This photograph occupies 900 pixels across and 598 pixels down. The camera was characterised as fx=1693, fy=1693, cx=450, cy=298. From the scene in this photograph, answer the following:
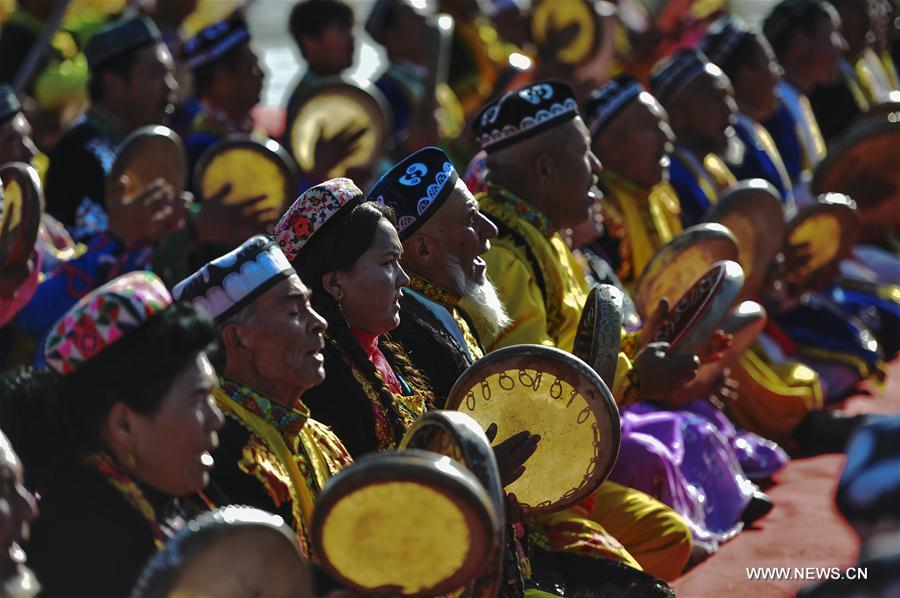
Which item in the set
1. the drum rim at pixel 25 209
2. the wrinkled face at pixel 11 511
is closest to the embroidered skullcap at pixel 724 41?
the drum rim at pixel 25 209

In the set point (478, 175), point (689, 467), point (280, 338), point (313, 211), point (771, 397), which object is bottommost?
point (771, 397)

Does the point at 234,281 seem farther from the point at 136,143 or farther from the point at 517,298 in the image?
the point at 136,143

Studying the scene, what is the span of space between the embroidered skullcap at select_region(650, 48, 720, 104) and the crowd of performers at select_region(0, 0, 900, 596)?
0.02 m

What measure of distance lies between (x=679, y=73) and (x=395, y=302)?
4457mm

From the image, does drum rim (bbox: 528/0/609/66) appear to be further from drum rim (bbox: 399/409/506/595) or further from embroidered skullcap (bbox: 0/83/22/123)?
drum rim (bbox: 399/409/506/595)

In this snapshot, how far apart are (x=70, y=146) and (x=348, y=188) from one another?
9.71 feet

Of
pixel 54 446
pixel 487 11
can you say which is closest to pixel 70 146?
pixel 54 446

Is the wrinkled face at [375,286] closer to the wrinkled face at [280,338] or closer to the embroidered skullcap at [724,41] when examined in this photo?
the wrinkled face at [280,338]

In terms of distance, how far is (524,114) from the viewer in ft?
20.7

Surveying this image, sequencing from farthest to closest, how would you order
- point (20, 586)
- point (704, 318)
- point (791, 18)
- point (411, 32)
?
point (791, 18) < point (411, 32) < point (704, 318) < point (20, 586)

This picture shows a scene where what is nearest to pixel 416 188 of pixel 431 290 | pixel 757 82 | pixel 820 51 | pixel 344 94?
pixel 431 290

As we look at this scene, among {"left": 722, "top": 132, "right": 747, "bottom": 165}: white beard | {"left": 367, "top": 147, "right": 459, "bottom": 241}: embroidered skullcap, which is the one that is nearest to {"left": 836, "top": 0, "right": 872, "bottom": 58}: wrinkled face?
{"left": 722, "top": 132, "right": 747, "bottom": 165}: white beard

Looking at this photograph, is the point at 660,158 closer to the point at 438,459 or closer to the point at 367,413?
the point at 367,413

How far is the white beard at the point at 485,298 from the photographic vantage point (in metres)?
5.38
